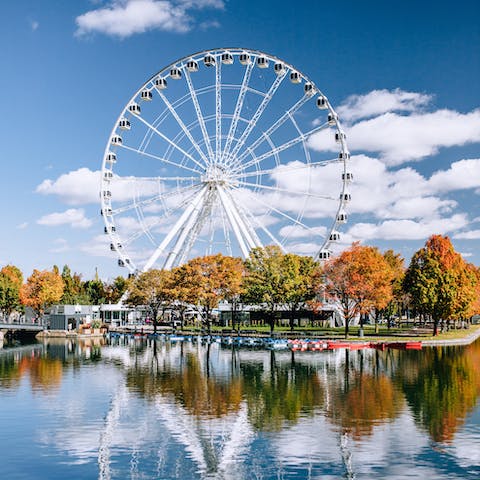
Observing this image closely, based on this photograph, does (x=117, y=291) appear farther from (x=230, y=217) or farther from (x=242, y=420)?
(x=242, y=420)

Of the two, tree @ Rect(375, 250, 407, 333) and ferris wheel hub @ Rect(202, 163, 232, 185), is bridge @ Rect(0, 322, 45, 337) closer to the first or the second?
ferris wheel hub @ Rect(202, 163, 232, 185)

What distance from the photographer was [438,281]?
288ft

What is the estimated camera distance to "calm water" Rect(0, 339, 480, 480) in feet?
87.2

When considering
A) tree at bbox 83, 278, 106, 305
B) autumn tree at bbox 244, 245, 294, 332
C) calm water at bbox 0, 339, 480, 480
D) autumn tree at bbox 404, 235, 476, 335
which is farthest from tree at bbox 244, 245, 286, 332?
tree at bbox 83, 278, 106, 305

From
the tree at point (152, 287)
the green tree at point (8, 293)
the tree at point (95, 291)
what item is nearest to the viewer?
the tree at point (152, 287)

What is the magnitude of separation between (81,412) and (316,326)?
80136 millimetres

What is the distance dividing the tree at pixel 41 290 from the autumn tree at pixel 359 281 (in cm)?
5882

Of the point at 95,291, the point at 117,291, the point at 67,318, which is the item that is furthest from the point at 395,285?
the point at 95,291

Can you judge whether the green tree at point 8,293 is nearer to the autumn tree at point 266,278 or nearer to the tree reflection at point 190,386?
the autumn tree at point 266,278

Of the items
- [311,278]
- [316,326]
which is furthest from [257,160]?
[316,326]

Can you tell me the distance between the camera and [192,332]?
103 metres

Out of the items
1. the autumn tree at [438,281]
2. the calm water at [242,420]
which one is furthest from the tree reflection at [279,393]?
the autumn tree at [438,281]

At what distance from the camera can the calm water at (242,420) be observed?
87.2 ft

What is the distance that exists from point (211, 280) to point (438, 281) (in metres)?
31.5
